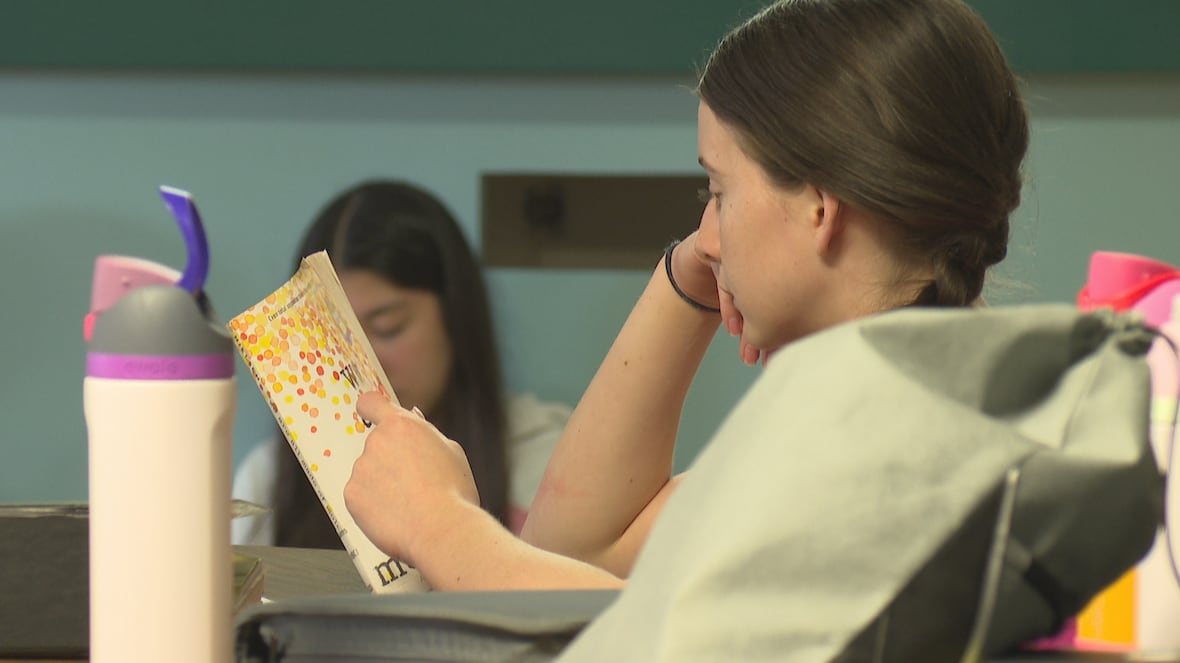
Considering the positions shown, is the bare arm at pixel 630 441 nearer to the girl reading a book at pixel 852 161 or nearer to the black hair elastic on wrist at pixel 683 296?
the black hair elastic on wrist at pixel 683 296

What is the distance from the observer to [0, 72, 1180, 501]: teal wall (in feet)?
6.57

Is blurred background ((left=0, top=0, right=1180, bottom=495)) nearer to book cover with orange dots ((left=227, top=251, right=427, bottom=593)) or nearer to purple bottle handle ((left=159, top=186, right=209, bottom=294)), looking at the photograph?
book cover with orange dots ((left=227, top=251, right=427, bottom=593))

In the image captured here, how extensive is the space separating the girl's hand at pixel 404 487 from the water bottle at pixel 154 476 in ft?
0.84

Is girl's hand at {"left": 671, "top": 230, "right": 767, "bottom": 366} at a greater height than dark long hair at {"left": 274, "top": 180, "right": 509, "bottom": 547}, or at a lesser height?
greater

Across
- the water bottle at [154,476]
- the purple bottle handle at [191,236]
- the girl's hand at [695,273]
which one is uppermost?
the purple bottle handle at [191,236]

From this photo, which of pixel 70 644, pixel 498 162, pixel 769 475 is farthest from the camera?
pixel 498 162

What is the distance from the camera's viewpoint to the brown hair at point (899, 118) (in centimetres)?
85

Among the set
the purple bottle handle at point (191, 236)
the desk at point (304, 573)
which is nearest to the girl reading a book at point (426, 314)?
the desk at point (304, 573)

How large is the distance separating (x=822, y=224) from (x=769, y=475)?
530mm

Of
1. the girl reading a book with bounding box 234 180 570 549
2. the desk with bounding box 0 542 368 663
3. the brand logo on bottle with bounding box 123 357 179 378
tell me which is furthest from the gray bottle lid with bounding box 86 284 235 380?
the girl reading a book with bounding box 234 180 570 549

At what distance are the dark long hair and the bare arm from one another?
0.81 m

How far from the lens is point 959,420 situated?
38cm

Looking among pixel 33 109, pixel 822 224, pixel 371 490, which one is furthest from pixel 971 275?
pixel 33 109

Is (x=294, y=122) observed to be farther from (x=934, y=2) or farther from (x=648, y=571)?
(x=648, y=571)
